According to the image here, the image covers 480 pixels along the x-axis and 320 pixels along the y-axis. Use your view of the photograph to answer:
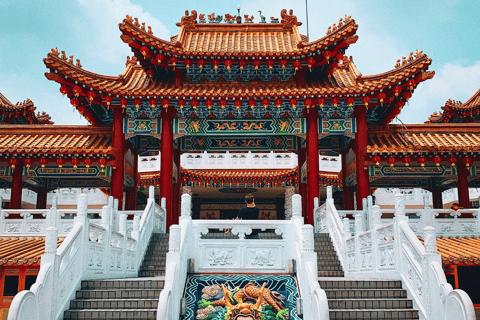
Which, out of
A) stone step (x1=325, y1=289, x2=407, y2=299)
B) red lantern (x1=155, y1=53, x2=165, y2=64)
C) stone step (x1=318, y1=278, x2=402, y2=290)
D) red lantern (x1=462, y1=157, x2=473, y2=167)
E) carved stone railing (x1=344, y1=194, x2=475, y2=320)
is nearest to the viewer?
carved stone railing (x1=344, y1=194, x2=475, y2=320)

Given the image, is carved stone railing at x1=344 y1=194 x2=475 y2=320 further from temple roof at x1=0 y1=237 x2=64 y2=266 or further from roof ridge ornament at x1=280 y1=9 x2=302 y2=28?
roof ridge ornament at x1=280 y1=9 x2=302 y2=28

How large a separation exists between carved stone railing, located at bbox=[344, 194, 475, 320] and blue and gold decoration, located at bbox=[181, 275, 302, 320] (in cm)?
163

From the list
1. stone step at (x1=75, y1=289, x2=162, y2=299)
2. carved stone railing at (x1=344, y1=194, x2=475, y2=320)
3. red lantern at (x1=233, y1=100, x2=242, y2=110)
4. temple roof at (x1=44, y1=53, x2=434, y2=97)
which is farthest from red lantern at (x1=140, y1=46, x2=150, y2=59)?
stone step at (x1=75, y1=289, x2=162, y2=299)

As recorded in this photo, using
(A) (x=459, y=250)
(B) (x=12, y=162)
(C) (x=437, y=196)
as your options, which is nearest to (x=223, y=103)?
(B) (x=12, y=162)

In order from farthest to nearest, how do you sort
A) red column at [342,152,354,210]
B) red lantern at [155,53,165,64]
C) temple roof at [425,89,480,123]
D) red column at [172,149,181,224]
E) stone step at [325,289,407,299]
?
temple roof at [425,89,480,123] < red column at [342,152,354,210] < red column at [172,149,181,224] < red lantern at [155,53,165,64] < stone step at [325,289,407,299]

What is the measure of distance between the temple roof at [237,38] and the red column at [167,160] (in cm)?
197

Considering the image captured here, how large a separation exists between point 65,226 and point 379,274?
755 centimetres

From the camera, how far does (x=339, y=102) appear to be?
13.9 meters

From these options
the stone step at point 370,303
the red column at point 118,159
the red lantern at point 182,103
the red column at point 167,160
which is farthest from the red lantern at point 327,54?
the stone step at point 370,303

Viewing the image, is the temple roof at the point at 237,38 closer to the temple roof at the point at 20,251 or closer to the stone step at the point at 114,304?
the temple roof at the point at 20,251

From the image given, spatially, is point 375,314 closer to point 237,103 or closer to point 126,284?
point 126,284

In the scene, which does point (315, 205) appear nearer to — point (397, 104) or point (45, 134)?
point (397, 104)

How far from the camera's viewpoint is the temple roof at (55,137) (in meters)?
14.6

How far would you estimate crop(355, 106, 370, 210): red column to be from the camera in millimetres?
13584
